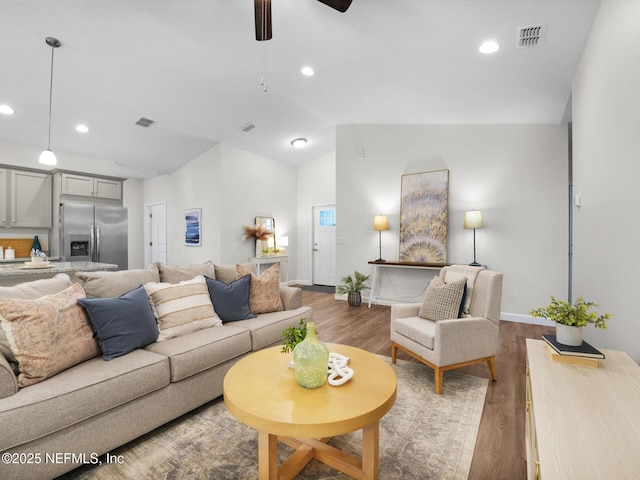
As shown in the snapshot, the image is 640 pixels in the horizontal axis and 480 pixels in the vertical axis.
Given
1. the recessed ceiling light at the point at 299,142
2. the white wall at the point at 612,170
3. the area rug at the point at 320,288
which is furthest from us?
the area rug at the point at 320,288

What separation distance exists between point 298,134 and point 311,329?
5261mm

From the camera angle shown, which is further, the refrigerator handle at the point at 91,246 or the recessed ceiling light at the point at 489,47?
the refrigerator handle at the point at 91,246

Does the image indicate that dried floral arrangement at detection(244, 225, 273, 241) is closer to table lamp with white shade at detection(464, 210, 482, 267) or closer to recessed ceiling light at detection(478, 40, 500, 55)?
table lamp with white shade at detection(464, 210, 482, 267)

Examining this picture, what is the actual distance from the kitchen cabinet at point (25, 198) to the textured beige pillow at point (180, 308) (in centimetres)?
472

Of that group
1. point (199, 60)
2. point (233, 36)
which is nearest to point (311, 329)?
point (233, 36)

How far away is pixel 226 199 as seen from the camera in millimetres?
6242

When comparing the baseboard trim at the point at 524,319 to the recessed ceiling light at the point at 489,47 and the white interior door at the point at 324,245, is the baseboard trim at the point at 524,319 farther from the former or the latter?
the white interior door at the point at 324,245

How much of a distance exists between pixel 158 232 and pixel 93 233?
207 centimetres

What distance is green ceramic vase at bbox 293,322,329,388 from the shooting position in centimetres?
144

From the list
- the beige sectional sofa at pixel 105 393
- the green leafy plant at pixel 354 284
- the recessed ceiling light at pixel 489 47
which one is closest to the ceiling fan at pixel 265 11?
the recessed ceiling light at pixel 489 47

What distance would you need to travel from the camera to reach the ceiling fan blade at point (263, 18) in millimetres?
2154

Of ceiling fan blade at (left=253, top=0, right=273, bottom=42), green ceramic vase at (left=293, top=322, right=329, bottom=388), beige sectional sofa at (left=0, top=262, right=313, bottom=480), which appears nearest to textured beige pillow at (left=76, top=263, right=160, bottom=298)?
beige sectional sofa at (left=0, top=262, right=313, bottom=480)

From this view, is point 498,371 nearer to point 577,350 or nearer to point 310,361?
point 577,350

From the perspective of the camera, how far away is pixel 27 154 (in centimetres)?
533
